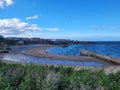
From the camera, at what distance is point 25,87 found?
7.15 meters

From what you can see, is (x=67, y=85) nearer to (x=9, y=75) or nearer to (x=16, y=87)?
(x=16, y=87)

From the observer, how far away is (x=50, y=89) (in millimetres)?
6910

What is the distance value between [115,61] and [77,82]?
Answer: 33.3 metres

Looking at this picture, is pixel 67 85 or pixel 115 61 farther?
pixel 115 61

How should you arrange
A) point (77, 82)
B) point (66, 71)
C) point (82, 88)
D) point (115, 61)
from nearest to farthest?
point (82, 88)
point (77, 82)
point (66, 71)
point (115, 61)

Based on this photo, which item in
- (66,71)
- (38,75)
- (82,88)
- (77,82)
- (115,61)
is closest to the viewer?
(82,88)

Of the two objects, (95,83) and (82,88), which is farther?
(95,83)

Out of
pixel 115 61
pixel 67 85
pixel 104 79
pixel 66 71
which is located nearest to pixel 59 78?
pixel 67 85

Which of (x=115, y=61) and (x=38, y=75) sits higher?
(x=38, y=75)

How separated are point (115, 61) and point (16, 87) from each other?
3359 centimetres

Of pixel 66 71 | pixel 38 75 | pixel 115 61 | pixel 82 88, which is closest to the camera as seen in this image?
pixel 82 88

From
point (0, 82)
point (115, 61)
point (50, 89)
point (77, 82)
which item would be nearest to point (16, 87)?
point (0, 82)

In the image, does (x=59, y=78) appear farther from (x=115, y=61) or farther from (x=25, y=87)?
(x=115, y=61)

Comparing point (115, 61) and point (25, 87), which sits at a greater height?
point (25, 87)
